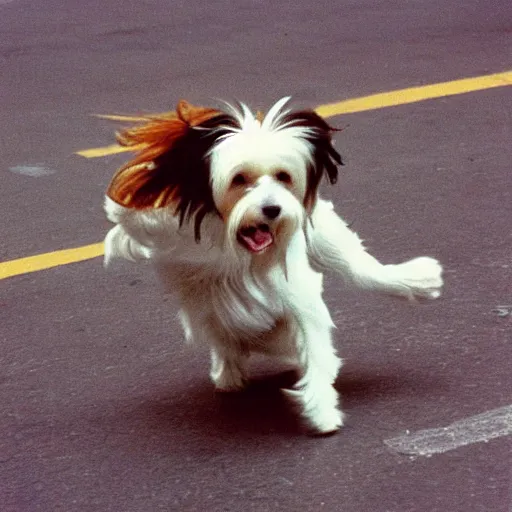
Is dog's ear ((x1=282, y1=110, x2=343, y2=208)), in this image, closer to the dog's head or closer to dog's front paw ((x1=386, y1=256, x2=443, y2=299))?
the dog's head

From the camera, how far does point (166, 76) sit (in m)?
7.81

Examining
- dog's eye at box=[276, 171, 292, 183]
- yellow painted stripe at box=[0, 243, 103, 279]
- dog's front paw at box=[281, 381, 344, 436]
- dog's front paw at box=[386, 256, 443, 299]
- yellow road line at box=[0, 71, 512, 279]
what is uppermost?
dog's eye at box=[276, 171, 292, 183]

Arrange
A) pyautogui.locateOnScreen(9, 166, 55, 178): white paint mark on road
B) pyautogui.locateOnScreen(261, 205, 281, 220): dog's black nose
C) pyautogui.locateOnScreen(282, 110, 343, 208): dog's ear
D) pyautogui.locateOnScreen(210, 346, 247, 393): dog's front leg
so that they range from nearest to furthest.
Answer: pyautogui.locateOnScreen(261, 205, 281, 220): dog's black nose, pyautogui.locateOnScreen(282, 110, 343, 208): dog's ear, pyautogui.locateOnScreen(210, 346, 247, 393): dog's front leg, pyautogui.locateOnScreen(9, 166, 55, 178): white paint mark on road

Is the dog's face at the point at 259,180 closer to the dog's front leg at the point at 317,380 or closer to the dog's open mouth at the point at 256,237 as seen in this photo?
the dog's open mouth at the point at 256,237

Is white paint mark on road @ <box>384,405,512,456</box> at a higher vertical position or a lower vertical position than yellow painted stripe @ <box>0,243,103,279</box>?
higher

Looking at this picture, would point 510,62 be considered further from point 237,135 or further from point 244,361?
point 237,135

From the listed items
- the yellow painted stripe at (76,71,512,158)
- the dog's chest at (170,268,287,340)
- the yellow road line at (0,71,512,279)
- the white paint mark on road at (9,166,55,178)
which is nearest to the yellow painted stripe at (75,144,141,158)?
the yellow road line at (0,71,512,279)

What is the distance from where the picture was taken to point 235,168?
3.35m

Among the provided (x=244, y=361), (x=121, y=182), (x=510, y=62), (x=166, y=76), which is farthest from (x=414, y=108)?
(x=121, y=182)

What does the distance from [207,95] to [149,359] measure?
320cm

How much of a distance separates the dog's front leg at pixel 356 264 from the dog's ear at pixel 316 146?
0.31 meters

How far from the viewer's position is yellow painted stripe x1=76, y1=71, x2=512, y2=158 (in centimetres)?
702

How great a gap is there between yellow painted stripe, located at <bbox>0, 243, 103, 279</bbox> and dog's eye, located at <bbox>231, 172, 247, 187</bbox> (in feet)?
6.60

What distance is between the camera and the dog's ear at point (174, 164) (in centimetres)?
342
